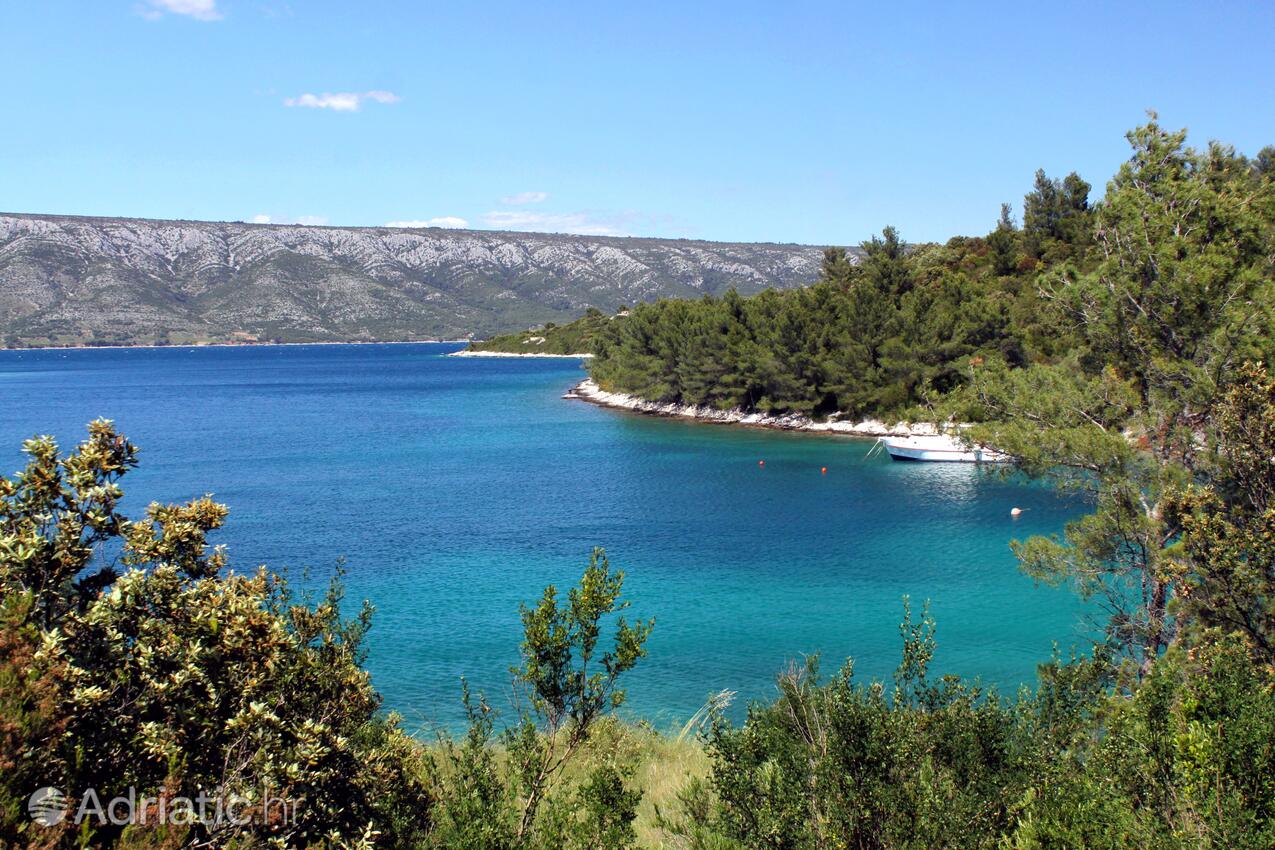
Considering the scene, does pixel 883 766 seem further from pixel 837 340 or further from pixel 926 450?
pixel 837 340

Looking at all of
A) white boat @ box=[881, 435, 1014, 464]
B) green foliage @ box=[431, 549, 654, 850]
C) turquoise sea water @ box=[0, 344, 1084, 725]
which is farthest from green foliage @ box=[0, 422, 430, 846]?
white boat @ box=[881, 435, 1014, 464]

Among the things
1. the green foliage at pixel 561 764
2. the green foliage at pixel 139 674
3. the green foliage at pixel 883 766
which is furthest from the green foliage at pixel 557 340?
the green foliage at pixel 139 674

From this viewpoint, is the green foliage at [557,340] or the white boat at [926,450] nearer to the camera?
the white boat at [926,450]

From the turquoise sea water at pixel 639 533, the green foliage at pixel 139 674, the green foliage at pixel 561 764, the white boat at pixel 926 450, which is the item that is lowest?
the turquoise sea water at pixel 639 533

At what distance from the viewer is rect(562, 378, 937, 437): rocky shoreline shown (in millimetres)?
55719

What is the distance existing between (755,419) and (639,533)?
34.4 metres

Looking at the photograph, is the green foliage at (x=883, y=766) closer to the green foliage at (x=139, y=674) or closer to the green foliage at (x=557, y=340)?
the green foliage at (x=139, y=674)

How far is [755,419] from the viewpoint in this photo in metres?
65.2

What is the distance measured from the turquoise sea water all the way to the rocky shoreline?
10.7 feet

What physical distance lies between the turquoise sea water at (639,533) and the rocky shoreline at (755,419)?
3265 mm

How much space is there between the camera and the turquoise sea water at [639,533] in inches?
793

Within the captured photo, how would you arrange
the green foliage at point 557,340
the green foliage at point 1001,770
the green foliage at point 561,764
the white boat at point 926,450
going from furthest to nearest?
the green foliage at point 557,340 → the white boat at point 926,450 → the green foliage at point 561,764 → the green foliage at point 1001,770

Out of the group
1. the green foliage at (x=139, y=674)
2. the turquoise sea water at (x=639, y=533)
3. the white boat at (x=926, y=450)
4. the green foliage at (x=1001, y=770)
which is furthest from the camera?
the white boat at (x=926, y=450)

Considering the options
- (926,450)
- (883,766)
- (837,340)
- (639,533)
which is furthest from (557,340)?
(883,766)
